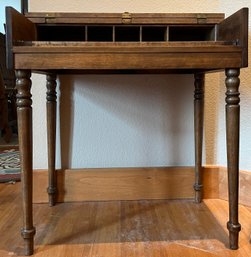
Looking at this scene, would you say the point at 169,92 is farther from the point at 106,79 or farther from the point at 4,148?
the point at 4,148

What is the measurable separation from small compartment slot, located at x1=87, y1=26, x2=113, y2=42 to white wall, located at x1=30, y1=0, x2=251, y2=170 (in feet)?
0.58

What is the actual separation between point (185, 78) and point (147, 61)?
0.53 m

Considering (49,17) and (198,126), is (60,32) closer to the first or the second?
(49,17)

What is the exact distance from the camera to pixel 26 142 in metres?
0.86

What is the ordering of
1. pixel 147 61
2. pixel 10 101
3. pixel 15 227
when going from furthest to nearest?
1. pixel 10 101
2. pixel 15 227
3. pixel 147 61

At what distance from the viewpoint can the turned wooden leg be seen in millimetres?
865

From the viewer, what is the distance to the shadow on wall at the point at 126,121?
→ 133 cm

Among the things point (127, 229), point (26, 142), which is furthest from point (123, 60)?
point (127, 229)

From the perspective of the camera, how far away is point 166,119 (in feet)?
4.43

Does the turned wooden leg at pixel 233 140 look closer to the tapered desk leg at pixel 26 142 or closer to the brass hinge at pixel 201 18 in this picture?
the brass hinge at pixel 201 18

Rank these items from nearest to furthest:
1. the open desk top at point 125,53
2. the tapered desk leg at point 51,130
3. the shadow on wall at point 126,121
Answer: the open desk top at point 125,53, the tapered desk leg at point 51,130, the shadow on wall at point 126,121

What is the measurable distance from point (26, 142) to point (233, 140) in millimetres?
565

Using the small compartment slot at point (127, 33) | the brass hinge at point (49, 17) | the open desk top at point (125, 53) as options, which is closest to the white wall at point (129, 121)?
the small compartment slot at point (127, 33)

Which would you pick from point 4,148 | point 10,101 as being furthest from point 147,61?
point 10,101
